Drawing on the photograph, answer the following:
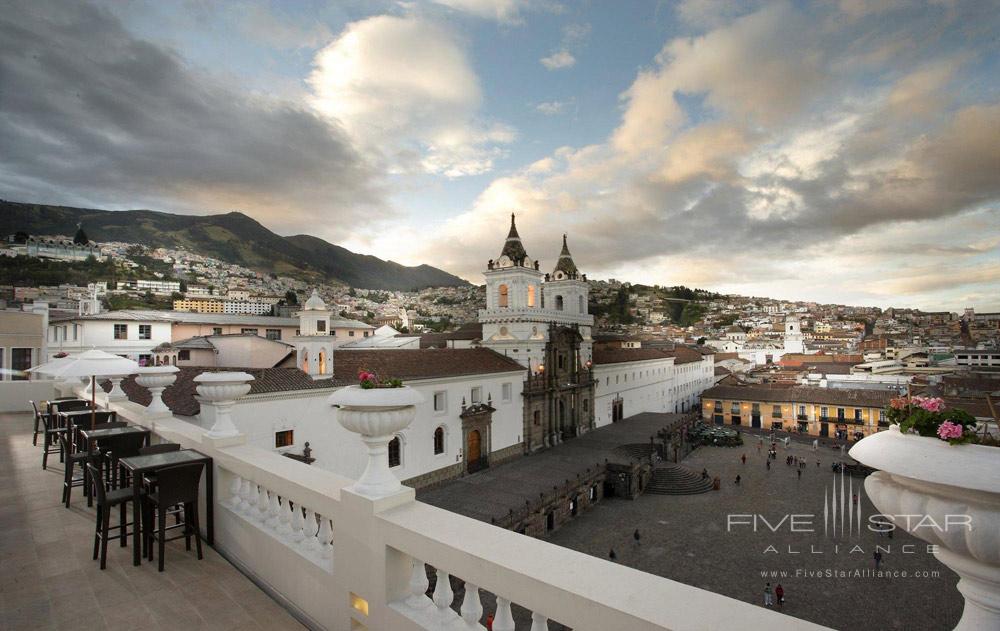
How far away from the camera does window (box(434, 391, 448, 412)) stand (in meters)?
22.7

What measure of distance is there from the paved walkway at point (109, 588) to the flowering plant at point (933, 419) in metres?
4.46

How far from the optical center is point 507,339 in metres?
30.8

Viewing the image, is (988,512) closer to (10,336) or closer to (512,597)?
(512,597)

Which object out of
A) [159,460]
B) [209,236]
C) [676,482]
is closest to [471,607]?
[159,460]

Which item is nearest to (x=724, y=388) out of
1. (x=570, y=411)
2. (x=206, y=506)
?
(x=570, y=411)

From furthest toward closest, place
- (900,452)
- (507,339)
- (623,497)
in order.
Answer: (507,339), (623,497), (900,452)

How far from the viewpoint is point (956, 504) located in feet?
5.47

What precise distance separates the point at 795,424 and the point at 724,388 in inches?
312

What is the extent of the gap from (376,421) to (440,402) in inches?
792

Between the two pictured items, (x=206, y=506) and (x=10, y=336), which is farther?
(x=10, y=336)

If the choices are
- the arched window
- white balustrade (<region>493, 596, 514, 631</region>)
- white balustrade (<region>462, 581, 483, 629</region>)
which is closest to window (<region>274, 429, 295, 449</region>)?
the arched window

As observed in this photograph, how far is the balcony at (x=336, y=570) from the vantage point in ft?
7.02

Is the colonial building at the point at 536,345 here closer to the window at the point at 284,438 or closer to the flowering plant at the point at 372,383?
the window at the point at 284,438

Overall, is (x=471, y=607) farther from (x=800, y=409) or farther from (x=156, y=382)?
(x=800, y=409)
